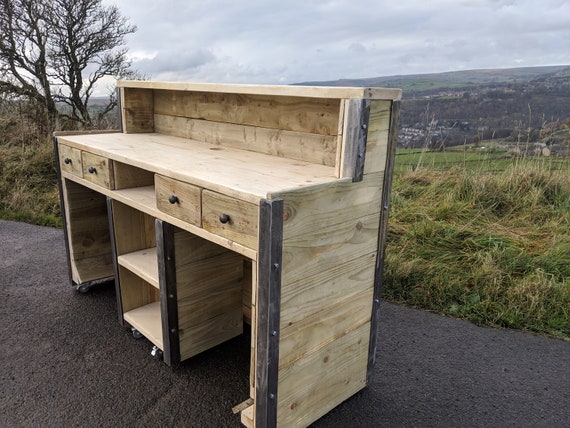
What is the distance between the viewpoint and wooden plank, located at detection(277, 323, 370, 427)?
184cm

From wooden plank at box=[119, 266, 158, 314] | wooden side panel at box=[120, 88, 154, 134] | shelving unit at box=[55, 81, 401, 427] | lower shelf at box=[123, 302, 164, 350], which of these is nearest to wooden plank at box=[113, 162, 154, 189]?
shelving unit at box=[55, 81, 401, 427]

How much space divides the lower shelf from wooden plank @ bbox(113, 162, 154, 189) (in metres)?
0.81

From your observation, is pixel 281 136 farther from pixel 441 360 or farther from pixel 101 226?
pixel 101 226

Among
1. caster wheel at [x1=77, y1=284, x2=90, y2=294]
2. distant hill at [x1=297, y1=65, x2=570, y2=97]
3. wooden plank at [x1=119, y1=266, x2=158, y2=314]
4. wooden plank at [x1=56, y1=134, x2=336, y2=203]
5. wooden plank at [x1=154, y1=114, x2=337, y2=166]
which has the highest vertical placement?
distant hill at [x1=297, y1=65, x2=570, y2=97]

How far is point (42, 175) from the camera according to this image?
5773 mm

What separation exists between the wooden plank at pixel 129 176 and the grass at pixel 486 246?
1928mm

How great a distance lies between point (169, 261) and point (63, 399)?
866 millimetres

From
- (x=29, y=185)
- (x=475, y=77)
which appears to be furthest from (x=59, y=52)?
(x=475, y=77)

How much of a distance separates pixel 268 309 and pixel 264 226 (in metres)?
0.32

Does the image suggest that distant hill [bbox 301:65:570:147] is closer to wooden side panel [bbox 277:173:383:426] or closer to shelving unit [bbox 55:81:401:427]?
shelving unit [bbox 55:81:401:427]

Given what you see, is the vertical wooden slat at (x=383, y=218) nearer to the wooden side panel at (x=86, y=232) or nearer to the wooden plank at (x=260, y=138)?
the wooden plank at (x=260, y=138)

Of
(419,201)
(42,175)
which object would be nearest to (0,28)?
(42,175)

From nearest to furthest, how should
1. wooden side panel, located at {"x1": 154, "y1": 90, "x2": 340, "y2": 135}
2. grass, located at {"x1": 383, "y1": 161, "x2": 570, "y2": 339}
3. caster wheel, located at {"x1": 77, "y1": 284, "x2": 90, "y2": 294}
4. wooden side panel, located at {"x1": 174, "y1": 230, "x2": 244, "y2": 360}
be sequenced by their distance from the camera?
1. wooden side panel, located at {"x1": 154, "y1": 90, "x2": 340, "y2": 135}
2. wooden side panel, located at {"x1": 174, "y1": 230, "x2": 244, "y2": 360}
3. grass, located at {"x1": 383, "y1": 161, "x2": 570, "y2": 339}
4. caster wheel, located at {"x1": 77, "y1": 284, "x2": 90, "y2": 294}

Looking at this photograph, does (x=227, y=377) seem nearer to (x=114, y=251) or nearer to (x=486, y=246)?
(x=114, y=251)
